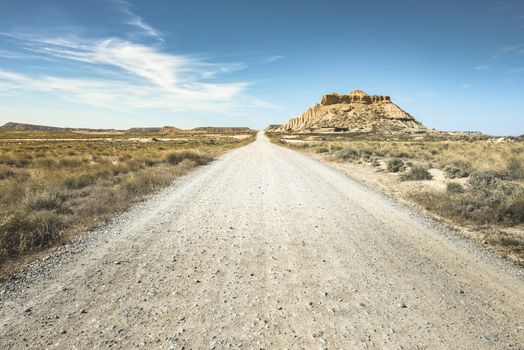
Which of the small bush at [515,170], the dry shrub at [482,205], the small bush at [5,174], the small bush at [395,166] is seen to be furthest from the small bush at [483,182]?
the small bush at [5,174]

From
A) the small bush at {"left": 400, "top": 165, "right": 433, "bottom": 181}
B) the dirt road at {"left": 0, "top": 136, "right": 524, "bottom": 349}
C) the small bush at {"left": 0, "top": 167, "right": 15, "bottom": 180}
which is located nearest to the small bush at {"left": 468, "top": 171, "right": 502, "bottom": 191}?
the small bush at {"left": 400, "top": 165, "right": 433, "bottom": 181}

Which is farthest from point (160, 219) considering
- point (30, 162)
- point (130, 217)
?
point (30, 162)

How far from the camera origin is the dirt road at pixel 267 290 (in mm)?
3182

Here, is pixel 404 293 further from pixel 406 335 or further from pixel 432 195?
pixel 432 195

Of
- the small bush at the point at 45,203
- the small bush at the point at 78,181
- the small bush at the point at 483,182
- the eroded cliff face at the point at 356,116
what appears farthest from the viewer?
the eroded cliff face at the point at 356,116

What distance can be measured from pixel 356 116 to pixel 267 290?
521 ft

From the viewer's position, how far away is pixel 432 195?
33.1 ft

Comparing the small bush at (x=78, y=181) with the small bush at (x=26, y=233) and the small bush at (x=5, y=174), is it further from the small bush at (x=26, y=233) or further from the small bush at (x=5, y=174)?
the small bush at (x=5, y=174)

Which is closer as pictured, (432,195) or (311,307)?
(311,307)

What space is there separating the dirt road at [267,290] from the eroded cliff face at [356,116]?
408 feet

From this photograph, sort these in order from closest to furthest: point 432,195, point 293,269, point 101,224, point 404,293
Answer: point 404,293 → point 293,269 → point 101,224 → point 432,195

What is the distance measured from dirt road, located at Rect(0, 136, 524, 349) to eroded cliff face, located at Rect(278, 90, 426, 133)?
124280 mm

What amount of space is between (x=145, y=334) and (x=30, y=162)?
24500 millimetres

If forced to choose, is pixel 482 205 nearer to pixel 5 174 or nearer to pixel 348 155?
pixel 348 155
